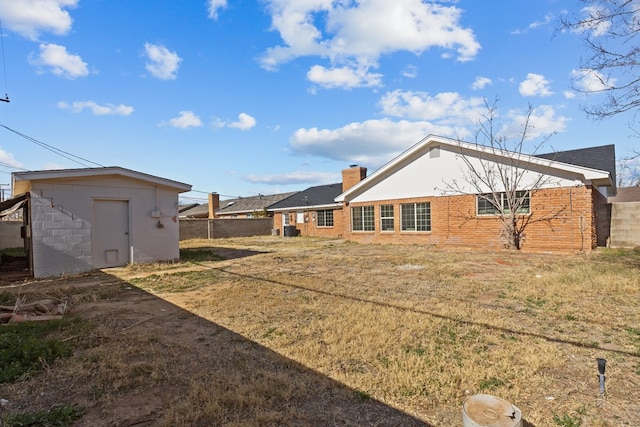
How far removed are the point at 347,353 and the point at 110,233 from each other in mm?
10042

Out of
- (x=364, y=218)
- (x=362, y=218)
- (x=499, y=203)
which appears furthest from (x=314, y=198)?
(x=499, y=203)

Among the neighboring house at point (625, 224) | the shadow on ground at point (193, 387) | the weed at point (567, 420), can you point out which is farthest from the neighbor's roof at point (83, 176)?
the neighboring house at point (625, 224)

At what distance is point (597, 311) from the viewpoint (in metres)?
5.46

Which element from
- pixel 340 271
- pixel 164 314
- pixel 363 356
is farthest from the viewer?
pixel 340 271

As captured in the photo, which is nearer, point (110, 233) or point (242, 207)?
point (110, 233)

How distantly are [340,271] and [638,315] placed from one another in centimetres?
624

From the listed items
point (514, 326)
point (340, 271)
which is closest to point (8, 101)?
point (340, 271)

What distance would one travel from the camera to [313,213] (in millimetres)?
26469

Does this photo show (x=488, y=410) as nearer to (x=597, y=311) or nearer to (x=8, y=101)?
(x=597, y=311)

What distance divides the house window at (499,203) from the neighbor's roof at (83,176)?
12.0 metres

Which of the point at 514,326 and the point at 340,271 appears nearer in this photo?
the point at 514,326

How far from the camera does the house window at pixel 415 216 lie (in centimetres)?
1736

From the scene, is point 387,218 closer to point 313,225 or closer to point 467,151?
point 467,151

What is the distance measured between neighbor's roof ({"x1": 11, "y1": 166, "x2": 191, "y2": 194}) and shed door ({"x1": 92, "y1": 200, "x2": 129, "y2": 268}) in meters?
0.91
